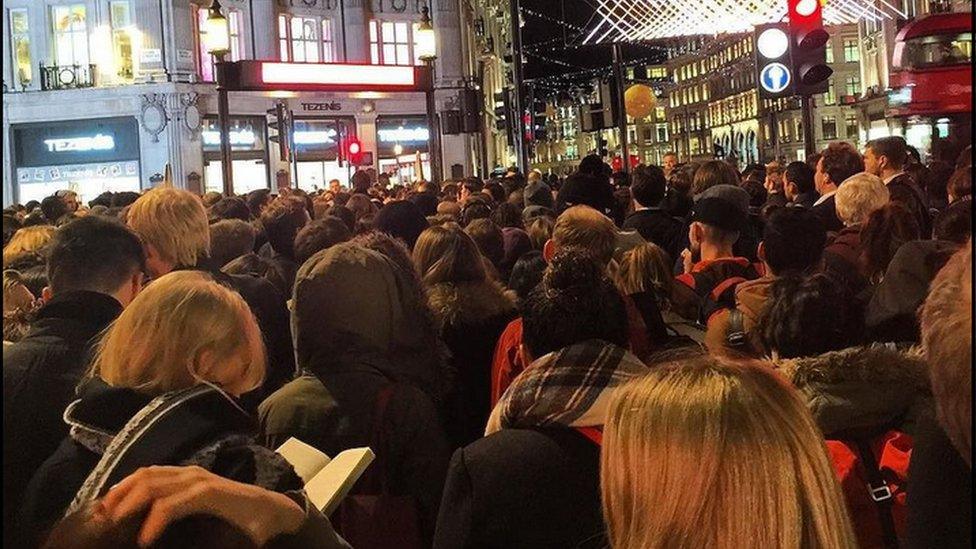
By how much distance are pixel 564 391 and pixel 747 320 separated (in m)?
1.38

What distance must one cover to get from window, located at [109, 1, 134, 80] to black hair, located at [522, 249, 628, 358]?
1267 inches

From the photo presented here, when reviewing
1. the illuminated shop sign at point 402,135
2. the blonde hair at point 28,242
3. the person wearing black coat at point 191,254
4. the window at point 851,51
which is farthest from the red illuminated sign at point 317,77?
the window at point 851,51

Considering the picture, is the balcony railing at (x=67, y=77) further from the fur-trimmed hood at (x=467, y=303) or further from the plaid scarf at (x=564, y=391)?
the plaid scarf at (x=564, y=391)

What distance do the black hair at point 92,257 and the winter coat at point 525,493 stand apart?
186cm

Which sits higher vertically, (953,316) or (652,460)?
(953,316)

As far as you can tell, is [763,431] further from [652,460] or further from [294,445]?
[294,445]

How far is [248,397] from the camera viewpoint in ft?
12.8

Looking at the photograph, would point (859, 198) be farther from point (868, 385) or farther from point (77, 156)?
point (77, 156)

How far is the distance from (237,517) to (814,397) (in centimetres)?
198

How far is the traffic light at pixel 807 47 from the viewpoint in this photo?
34.1 feet

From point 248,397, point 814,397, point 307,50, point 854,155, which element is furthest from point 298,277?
point 307,50

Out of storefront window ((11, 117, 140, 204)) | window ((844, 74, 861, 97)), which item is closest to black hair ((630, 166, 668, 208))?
storefront window ((11, 117, 140, 204))

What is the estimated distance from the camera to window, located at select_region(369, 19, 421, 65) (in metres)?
39.6

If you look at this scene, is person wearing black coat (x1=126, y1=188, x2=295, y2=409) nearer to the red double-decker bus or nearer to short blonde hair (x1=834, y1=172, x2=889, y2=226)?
short blonde hair (x1=834, y1=172, x2=889, y2=226)
